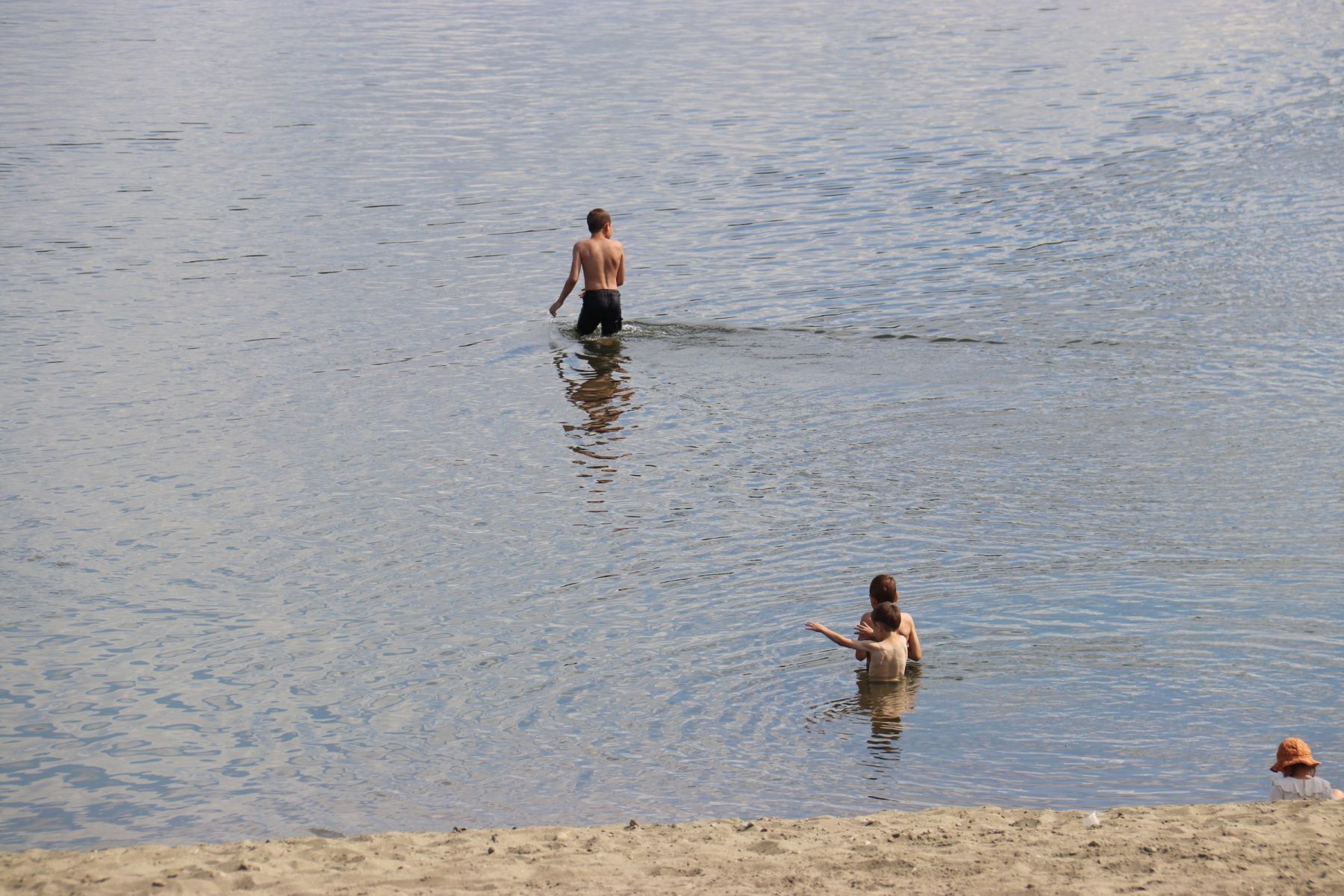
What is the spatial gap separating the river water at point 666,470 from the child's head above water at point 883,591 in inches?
Result: 21.6

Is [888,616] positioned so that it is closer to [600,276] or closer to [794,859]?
[794,859]

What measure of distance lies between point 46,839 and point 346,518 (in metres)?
4.77

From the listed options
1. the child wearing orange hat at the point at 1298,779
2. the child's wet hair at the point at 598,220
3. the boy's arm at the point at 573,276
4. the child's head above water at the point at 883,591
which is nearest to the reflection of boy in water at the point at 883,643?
the child's head above water at the point at 883,591

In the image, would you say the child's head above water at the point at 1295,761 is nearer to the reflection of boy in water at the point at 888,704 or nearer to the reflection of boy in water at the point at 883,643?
the reflection of boy in water at the point at 888,704

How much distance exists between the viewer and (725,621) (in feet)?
34.8

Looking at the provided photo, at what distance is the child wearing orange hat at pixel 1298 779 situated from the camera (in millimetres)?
7641

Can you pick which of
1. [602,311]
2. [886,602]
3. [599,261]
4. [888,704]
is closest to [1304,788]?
[888,704]

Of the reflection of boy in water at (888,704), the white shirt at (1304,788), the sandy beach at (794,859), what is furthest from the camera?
the reflection of boy in water at (888,704)

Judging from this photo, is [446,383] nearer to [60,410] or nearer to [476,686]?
[60,410]

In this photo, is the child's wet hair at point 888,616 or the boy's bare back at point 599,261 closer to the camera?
the child's wet hair at point 888,616

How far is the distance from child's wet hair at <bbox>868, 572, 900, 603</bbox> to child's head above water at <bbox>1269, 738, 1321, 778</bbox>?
104 inches

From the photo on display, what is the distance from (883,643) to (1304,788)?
8.92 feet

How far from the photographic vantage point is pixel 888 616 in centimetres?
955

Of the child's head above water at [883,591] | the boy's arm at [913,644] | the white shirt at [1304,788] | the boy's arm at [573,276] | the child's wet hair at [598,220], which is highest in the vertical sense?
the child's wet hair at [598,220]
